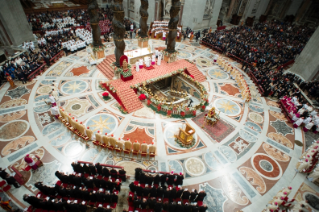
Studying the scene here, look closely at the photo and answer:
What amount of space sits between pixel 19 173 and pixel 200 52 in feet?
72.0

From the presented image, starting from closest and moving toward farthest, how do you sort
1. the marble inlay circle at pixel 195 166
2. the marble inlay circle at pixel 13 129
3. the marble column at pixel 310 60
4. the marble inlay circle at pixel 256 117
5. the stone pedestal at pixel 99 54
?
the marble inlay circle at pixel 195 166, the marble inlay circle at pixel 13 129, the marble inlay circle at pixel 256 117, the marble column at pixel 310 60, the stone pedestal at pixel 99 54

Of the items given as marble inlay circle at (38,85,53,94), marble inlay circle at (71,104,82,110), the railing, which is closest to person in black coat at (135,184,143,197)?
marble inlay circle at (71,104,82,110)

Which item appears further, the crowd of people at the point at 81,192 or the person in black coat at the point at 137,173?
the person in black coat at the point at 137,173

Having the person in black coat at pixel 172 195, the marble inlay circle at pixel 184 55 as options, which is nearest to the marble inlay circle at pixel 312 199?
the person in black coat at pixel 172 195

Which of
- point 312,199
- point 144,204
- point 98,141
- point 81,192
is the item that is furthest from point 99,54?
point 312,199

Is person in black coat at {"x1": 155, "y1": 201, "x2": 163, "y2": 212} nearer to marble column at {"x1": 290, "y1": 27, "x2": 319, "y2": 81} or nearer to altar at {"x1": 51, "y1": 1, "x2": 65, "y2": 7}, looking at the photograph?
marble column at {"x1": 290, "y1": 27, "x2": 319, "y2": 81}

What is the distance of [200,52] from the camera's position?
A: 22.7m

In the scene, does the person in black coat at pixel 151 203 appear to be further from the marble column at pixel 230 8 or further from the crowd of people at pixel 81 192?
the marble column at pixel 230 8

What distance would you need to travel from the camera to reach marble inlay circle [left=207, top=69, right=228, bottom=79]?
1808 centimetres

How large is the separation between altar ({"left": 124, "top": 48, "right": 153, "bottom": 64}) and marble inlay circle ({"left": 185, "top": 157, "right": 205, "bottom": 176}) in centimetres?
1195

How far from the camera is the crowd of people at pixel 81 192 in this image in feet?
23.0

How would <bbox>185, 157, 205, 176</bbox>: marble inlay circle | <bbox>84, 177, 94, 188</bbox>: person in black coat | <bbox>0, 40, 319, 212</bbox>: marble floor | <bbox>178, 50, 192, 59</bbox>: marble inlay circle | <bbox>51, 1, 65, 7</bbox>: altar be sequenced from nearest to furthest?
<bbox>84, 177, 94, 188</bbox>: person in black coat, <bbox>0, 40, 319, 212</bbox>: marble floor, <bbox>185, 157, 205, 176</bbox>: marble inlay circle, <bbox>178, 50, 192, 59</bbox>: marble inlay circle, <bbox>51, 1, 65, 7</bbox>: altar

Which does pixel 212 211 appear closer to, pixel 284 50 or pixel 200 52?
pixel 200 52

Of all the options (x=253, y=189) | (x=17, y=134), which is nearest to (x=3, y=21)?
(x=17, y=134)
